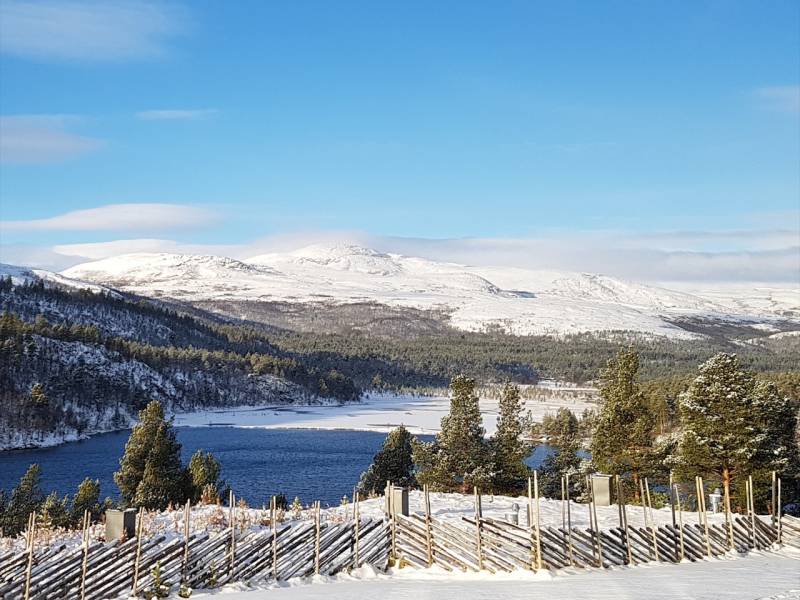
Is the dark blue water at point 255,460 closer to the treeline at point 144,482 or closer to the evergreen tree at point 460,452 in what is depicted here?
the treeline at point 144,482

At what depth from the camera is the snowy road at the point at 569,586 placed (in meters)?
17.2

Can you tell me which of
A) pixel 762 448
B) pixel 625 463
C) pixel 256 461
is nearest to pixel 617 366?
pixel 625 463

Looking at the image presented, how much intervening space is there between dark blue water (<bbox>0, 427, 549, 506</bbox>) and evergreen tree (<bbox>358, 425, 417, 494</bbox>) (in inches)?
314

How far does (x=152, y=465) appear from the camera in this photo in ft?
167

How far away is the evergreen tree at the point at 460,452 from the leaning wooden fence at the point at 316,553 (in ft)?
82.7

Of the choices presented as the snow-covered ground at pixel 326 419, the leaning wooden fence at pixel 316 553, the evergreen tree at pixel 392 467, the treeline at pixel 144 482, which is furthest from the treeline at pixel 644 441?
the snow-covered ground at pixel 326 419

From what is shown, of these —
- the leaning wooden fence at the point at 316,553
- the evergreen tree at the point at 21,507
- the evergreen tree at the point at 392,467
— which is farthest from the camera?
the evergreen tree at the point at 392,467

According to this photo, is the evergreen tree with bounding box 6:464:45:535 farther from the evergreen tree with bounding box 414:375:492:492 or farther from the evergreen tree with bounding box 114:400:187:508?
the evergreen tree with bounding box 414:375:492:492

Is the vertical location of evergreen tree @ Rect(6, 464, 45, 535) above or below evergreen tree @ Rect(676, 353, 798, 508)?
below

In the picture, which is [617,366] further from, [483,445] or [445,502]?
[445,502]

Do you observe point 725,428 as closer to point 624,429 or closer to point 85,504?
point 624,429

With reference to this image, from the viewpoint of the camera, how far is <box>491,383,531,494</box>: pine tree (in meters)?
49.1

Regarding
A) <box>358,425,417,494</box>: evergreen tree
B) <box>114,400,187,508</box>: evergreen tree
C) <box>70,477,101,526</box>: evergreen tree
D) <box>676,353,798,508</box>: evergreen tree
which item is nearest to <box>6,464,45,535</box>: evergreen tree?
<box>70,477,101,526</box>: evergreen tree

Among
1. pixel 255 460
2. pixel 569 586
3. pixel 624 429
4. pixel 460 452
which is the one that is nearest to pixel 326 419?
pixel 255 460
